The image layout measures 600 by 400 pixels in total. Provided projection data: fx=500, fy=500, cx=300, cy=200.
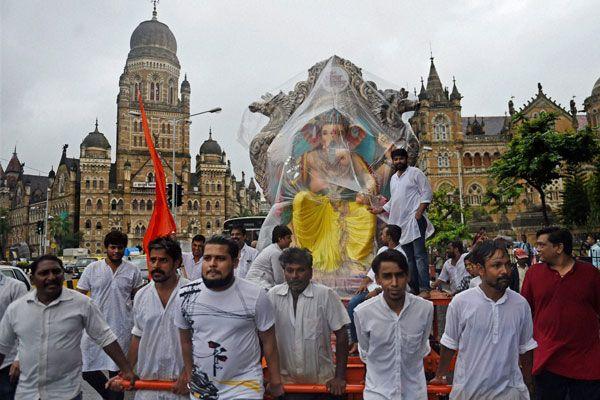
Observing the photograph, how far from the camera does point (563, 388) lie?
13.5ft

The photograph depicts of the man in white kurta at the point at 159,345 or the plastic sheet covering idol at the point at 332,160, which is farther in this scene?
the plastic sheet covering idol at the point at 332,160

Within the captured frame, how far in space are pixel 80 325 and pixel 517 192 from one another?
26962mm

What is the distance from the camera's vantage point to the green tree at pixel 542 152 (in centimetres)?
2223

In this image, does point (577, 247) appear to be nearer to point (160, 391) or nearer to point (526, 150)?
A: point (526, 150)

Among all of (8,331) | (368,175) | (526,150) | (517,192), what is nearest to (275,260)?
(8,331)

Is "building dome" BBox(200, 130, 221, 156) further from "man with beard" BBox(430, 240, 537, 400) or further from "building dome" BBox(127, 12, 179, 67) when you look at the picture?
"man with beard" BBox(430, 240, 537, 400)

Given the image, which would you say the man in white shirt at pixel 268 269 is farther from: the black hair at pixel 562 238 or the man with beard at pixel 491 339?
the black hair at pixel 562 238

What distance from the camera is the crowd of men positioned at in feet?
11.0

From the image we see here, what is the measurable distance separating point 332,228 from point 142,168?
70.9 meters

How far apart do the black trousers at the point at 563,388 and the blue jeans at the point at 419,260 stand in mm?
2184

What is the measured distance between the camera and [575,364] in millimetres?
4043

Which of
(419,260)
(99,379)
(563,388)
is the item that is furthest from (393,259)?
(99,379)

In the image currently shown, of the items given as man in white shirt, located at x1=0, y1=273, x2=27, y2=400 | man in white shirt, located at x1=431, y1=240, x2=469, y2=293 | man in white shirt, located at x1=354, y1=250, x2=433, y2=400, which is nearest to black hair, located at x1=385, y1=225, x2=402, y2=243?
man in white shirt, located at x1=354, y1=250, x2=433, y2=400

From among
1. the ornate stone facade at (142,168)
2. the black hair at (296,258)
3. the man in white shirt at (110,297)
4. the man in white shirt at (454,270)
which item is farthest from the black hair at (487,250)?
the ornate stone facade at (142,168)
